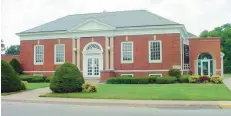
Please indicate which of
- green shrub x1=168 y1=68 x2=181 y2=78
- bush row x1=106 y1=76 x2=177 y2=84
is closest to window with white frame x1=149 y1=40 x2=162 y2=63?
green shrub x1=168 y1=68 x2=181 y2=78

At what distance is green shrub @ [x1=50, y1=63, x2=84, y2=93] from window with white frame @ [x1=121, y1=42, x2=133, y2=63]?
14590 millimetres

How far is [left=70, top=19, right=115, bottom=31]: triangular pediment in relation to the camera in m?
36.3

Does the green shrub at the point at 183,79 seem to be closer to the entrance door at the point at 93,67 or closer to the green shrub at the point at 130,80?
the green shrub at the point at 130,80

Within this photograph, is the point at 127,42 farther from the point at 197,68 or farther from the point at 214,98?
the point at 214,98

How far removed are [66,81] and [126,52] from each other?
1549 centimetres

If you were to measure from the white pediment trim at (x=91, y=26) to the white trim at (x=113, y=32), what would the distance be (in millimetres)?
323

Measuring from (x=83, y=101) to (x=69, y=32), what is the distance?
21465 mm

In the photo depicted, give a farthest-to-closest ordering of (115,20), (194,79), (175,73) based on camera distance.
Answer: (115,20) → (175,73) → (194,79)

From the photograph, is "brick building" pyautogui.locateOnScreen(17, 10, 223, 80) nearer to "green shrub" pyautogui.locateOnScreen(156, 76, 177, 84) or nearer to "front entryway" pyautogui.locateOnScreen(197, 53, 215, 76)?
"front entryway" pyautogui.locateOnScreen(197, 53, 215, 76)

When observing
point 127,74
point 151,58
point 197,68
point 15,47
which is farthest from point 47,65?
point 15,47

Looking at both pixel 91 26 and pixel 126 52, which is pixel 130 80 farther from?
pixel 91 26

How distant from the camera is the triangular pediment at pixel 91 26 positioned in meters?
36.3

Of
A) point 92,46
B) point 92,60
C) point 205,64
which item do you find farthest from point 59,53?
point 205,64

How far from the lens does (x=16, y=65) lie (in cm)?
3894
